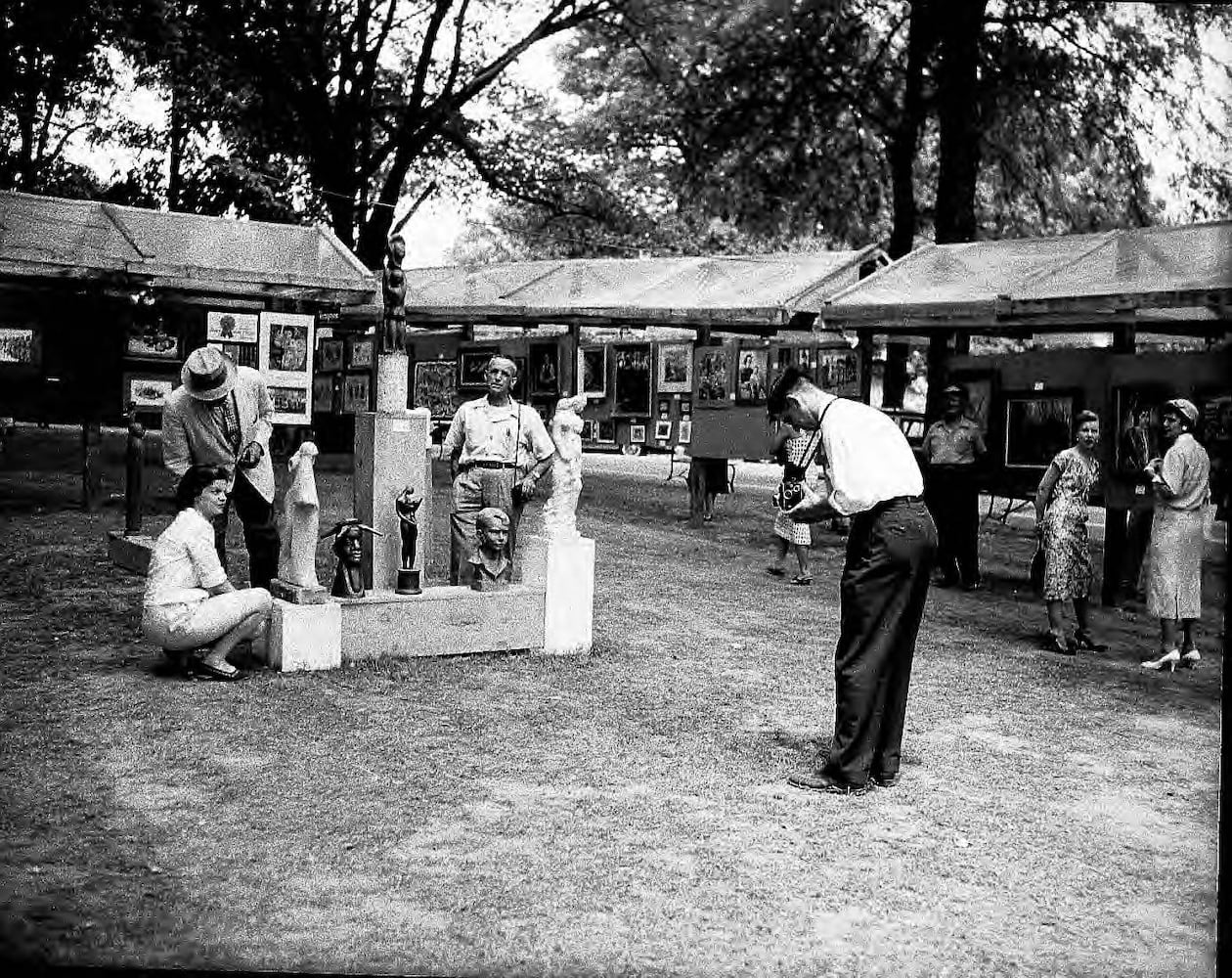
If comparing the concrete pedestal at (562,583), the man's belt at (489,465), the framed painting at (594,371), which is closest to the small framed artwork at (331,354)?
the framed painting at (594,371)

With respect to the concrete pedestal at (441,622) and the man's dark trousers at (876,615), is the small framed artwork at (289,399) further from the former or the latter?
the man's dark trousers at (876,615)

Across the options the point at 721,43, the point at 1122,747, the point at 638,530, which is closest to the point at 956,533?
the point at 638,530

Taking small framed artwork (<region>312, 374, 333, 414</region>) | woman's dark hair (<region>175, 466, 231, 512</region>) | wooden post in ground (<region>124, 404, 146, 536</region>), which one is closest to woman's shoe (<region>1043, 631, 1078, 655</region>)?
woman's dark hair (<region>175, 466, 231, 512</region>)

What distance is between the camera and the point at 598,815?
608cm

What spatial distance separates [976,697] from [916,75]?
13.0m

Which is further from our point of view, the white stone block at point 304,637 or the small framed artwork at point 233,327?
the small framed artwork at point 233,327

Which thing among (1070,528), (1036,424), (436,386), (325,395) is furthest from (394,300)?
(325,395)

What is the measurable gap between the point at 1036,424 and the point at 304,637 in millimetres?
7305

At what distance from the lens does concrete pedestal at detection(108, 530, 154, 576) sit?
36.3ft

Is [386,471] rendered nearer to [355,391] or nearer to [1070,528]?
[1070,528]

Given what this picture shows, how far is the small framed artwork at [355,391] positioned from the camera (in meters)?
19.9

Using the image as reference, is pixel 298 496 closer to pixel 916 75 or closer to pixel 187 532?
pixel 187 532

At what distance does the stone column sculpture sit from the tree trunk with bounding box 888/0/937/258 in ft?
44.0

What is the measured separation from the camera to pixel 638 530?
15.3 m
